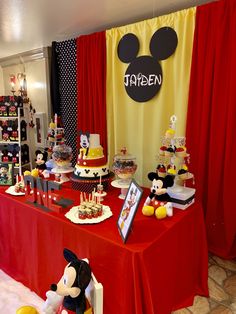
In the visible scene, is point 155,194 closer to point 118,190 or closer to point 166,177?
point 166,177

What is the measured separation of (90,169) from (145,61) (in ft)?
3.94

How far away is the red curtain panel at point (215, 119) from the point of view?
6.22ft

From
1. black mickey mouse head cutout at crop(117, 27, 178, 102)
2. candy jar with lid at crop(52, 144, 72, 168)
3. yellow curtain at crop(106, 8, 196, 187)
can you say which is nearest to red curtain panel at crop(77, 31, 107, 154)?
yellow curtain at crop(106, 8, 196, 187)

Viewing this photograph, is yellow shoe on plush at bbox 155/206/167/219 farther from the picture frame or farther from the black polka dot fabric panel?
the picture frame

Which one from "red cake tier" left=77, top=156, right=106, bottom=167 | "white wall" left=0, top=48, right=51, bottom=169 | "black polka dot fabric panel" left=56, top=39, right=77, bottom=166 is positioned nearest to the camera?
"red cake tier" left=77, top=156, right=106, bottom=167

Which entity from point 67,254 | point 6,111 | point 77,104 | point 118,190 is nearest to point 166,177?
point 118,190

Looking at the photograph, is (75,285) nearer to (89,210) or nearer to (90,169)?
(89,210)

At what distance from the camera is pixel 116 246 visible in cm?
124

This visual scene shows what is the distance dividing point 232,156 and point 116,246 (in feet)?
4.16

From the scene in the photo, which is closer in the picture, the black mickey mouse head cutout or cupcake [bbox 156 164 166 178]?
cupcake [bbox 156 164 166 178]

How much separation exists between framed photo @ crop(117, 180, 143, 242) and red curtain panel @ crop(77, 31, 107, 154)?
150 centimetres

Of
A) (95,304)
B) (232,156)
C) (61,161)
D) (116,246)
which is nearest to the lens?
(95,304)

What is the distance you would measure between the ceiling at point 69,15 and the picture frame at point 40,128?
40.5 inches

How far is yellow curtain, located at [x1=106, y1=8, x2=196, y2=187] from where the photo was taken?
2121 mm
